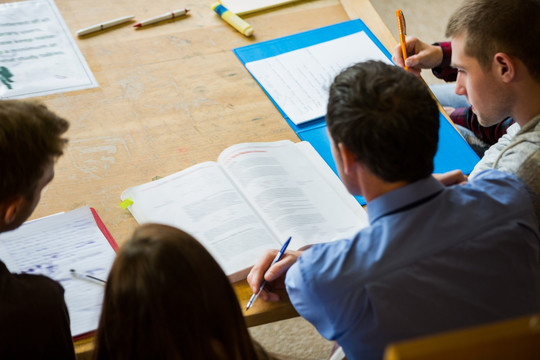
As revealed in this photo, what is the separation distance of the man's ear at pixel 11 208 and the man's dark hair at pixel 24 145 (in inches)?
0.5

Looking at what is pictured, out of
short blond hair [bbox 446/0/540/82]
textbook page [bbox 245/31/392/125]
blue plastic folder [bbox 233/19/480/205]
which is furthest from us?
textbook page [bbox 245/31/392/125]

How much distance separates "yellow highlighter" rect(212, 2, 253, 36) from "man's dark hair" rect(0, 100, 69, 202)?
86cm

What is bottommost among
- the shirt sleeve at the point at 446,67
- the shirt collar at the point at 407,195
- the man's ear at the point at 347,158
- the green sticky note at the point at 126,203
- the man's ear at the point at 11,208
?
the shirt sleeve at the point at 446,67

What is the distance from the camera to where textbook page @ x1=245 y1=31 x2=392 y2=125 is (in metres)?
1.63

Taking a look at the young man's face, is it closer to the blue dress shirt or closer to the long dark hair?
the blue dress shirt

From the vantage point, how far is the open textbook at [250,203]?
125 cm

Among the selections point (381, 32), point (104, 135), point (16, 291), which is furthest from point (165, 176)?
→ point (381, 32)

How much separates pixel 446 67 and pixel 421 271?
980mm

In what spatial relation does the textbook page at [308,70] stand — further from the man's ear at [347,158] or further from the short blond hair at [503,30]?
the man's ear at [347,158]

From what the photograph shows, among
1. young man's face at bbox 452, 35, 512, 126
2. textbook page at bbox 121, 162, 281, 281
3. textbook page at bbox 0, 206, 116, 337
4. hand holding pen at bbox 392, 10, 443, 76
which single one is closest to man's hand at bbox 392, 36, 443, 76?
hand holding pen at bbox 392, 10, 443, 76

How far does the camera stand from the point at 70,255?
1.20 m

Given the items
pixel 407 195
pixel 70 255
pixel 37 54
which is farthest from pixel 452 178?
pixel 37 54

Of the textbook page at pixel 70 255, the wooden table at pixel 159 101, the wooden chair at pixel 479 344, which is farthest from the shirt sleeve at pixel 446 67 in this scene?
the wooden chair at pixel 479 344

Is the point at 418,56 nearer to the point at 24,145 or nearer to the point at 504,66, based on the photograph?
the point at 504,66
